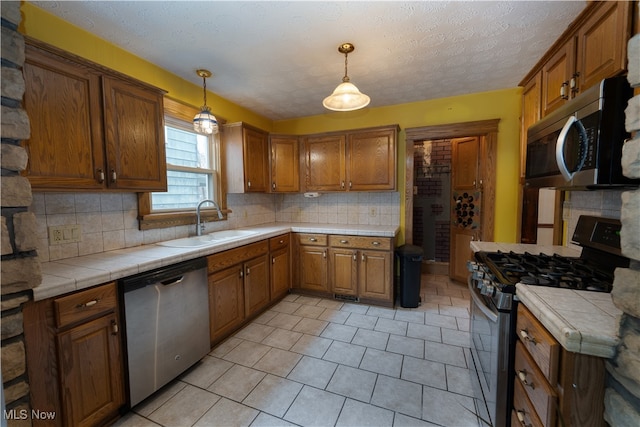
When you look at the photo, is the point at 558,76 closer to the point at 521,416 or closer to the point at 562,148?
the point at 562,148

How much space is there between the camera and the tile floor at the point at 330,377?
5.03ft

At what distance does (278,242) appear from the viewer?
10.1 feet

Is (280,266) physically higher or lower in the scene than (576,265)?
lower

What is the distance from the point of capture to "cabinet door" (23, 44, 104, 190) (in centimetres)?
137

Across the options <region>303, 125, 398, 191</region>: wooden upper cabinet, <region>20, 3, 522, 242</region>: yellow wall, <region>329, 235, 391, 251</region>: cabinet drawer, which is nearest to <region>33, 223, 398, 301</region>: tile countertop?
<region>329, 235, 391, 251</region>: cabinet drawer

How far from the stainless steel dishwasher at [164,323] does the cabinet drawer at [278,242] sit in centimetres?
99

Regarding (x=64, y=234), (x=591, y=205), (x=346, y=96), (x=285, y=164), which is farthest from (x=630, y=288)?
(x=285, y=164)

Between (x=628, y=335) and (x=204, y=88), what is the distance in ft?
10.6

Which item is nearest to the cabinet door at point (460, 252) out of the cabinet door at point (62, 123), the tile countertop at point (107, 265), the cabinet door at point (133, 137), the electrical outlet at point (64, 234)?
the tile countertop at point (107, 265)

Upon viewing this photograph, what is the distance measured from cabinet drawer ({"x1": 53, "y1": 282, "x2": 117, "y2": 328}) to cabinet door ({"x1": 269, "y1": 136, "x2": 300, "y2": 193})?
229 cm

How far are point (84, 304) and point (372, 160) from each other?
2.92 metres

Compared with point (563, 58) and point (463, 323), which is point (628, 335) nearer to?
point (563, 58)

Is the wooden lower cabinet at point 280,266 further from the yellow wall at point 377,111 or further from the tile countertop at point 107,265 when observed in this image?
the yellow wall at point 377,111

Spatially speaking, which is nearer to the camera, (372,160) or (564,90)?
(564,90)
